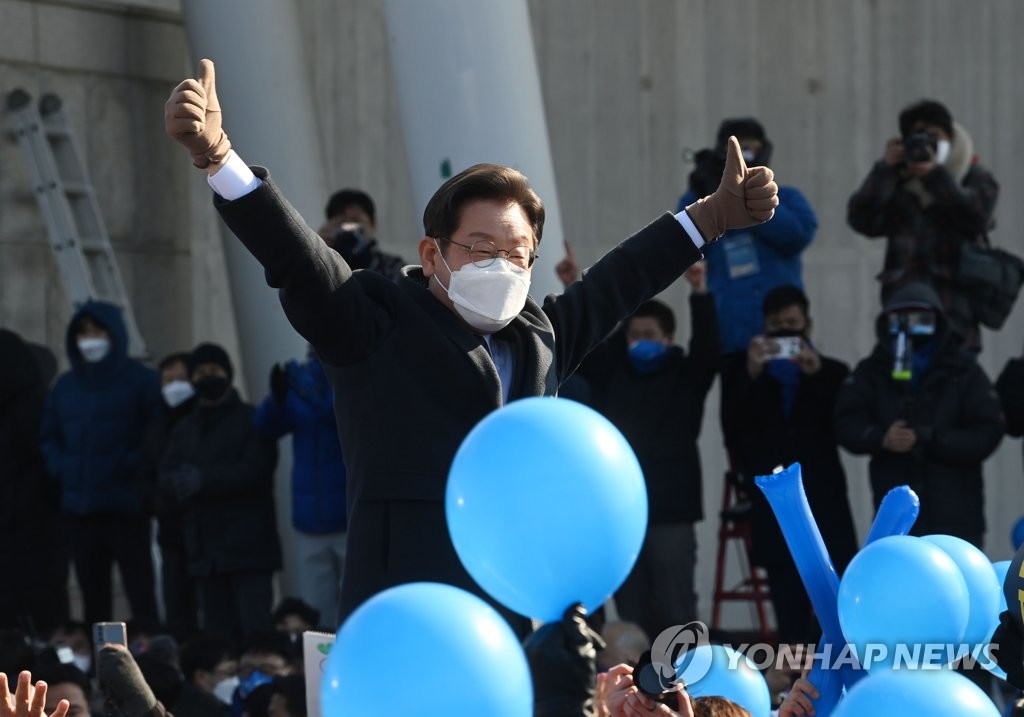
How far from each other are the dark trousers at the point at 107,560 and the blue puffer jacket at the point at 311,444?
0.91 m

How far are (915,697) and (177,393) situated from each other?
6393 millimetres

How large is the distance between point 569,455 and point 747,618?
28.5ft

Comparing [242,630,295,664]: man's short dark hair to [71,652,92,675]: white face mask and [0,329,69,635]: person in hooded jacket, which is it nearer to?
[71,652,92,675]: white face mask

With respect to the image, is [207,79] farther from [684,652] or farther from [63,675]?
[63,675]

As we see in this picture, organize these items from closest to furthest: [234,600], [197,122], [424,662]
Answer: [424,662]
[197,122]
[234,600]

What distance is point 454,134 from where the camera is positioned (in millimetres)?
7926

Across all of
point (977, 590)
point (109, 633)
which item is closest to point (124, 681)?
point (109, 633)

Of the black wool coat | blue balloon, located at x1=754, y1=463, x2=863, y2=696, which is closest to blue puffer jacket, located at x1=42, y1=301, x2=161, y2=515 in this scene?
blue balloon, located at x1=754, y1=463, x2=863, y2=696

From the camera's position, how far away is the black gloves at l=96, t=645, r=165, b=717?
4172 mm

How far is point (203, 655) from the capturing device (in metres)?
7.17

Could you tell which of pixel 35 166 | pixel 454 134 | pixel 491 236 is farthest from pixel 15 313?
pixel 491 236

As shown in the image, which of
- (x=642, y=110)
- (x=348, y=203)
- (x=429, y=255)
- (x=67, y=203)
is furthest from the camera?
(x=642, y=110)

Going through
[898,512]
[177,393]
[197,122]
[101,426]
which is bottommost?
[898,512]

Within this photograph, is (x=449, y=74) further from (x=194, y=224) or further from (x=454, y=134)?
(x=194, y=224)
